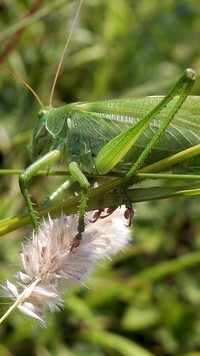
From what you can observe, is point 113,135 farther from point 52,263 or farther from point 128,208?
point 52,263

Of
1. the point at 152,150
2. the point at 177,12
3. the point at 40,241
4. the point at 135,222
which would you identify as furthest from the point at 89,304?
the point at 177,12

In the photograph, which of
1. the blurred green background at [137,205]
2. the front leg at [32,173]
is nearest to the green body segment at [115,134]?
the front leg at [32,173]

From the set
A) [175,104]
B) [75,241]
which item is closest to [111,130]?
[175,104]

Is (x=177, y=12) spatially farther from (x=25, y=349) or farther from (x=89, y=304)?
(x=25, y=349)

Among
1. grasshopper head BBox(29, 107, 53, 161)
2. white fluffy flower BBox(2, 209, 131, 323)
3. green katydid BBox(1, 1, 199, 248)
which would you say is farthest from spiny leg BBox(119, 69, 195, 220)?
grasshopper head BBox(29, 107, 53, 161)

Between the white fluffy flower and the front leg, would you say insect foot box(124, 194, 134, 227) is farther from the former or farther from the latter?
the front leg

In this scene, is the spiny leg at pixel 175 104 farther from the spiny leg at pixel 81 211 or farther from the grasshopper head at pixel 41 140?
the grasshopper head at pixel 41 140
